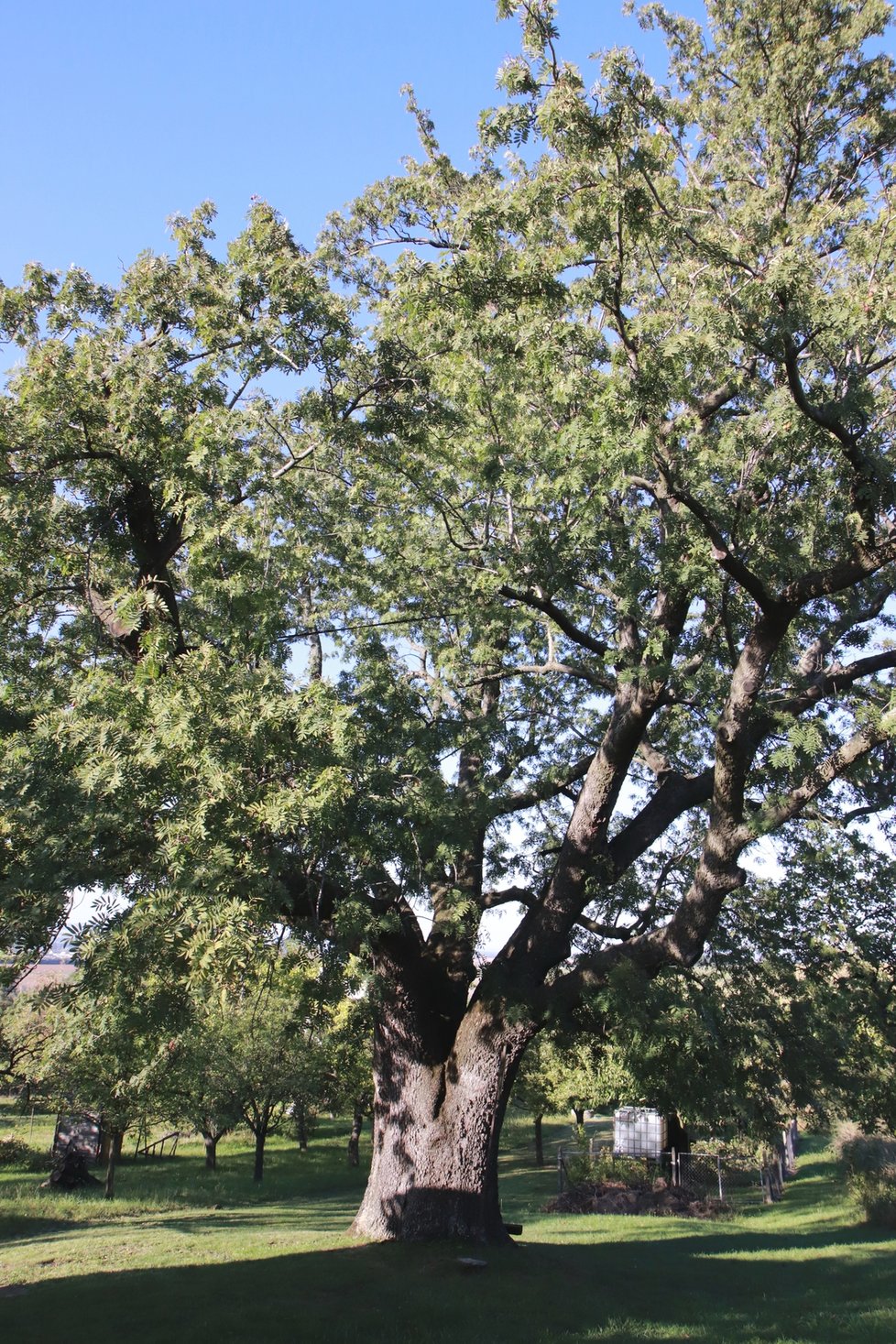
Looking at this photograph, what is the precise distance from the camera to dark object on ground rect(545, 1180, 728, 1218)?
73.2 ft

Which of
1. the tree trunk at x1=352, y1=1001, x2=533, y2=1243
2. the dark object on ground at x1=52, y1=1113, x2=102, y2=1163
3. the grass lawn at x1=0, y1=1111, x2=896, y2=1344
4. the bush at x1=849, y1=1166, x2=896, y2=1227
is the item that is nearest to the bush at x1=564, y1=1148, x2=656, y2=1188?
the bush at x1=849, y1=1166, x2=896, y2=1227

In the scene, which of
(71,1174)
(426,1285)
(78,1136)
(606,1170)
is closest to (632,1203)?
(606,1170)

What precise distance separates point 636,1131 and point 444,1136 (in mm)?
23477

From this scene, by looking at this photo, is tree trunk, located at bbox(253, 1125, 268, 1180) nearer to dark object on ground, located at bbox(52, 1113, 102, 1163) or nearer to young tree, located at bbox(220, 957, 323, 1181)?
young tree, located at bbox(220, 957, 323, 1181)

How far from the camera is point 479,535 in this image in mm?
10656

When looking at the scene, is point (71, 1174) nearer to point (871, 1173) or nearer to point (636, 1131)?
point (636, 1131)

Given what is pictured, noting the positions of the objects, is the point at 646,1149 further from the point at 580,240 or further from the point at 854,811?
the point at 580,240

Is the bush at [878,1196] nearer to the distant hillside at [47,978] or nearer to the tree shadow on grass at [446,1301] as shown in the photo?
the tree shadow on grass at [446,1301]

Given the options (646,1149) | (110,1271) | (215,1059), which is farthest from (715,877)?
(646,1149)

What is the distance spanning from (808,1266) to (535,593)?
424 inches

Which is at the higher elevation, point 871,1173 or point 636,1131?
point 871,1173

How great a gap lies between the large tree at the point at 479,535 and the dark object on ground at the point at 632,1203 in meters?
13.1

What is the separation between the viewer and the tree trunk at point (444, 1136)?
10.9 m

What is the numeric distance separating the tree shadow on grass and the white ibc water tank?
773 inches
